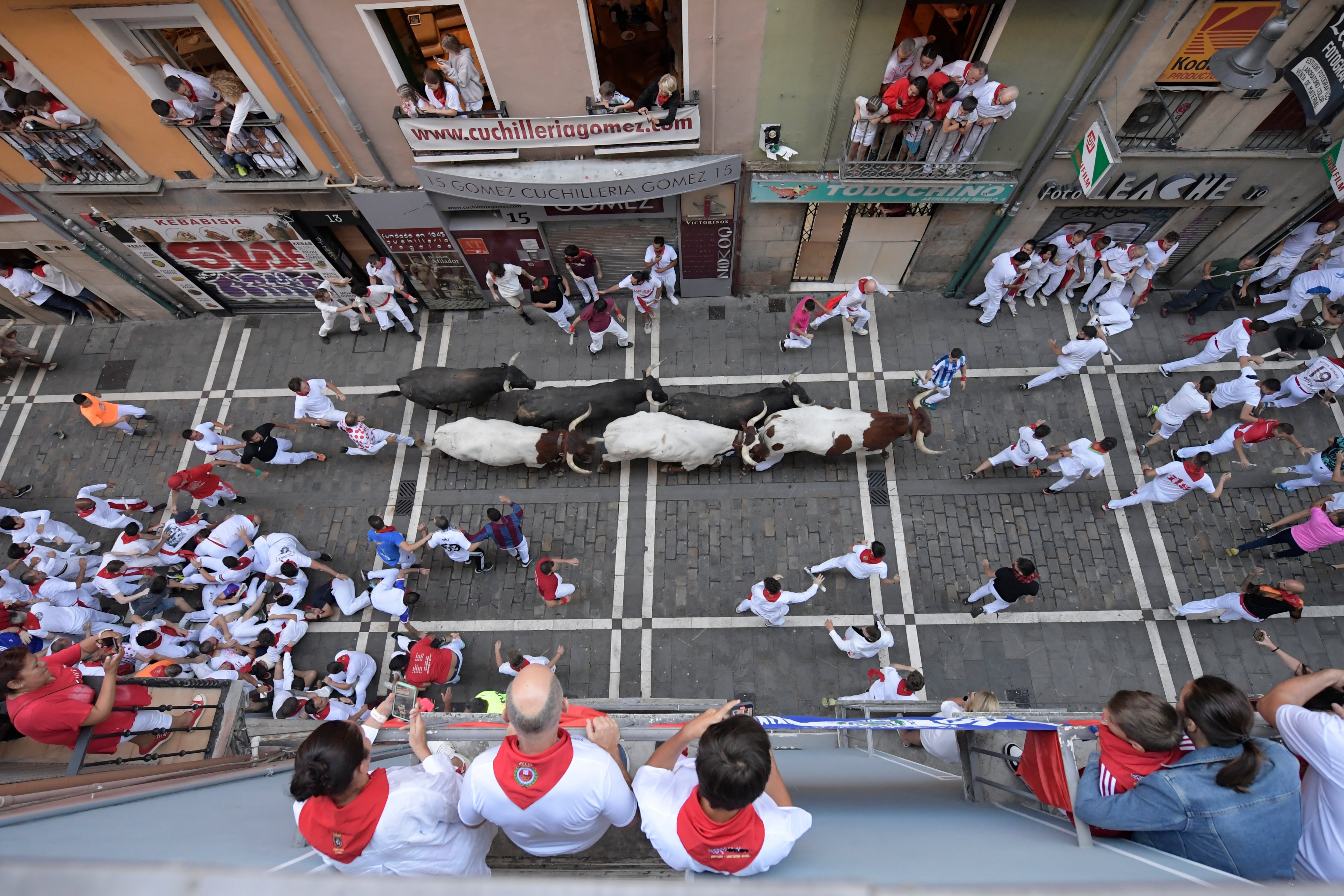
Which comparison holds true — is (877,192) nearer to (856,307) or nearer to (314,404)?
(856,307)

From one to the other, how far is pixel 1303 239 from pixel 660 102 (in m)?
12.7

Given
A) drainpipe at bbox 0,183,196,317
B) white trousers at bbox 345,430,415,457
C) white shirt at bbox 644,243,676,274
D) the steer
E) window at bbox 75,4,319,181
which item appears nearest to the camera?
window at bbox 75,4,319,181

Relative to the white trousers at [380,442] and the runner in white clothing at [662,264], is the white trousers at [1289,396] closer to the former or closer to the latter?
the runner in white clothing at [662,264]

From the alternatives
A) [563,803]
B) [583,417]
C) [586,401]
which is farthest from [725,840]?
[586,401]

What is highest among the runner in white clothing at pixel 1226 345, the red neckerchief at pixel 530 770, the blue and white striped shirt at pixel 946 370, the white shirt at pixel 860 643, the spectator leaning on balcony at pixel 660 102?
the spectator leaning on balcony at pixel 660 102

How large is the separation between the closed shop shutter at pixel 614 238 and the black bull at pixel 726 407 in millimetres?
3500

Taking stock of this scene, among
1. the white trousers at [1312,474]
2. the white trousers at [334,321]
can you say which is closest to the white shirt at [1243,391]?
the white trousers at [1312,474]

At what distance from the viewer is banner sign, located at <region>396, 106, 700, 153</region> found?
32.9 ft

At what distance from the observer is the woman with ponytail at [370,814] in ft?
12.4

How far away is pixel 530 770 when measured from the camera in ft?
12.9

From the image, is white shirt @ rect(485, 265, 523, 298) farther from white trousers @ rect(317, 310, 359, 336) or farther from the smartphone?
the smartphone

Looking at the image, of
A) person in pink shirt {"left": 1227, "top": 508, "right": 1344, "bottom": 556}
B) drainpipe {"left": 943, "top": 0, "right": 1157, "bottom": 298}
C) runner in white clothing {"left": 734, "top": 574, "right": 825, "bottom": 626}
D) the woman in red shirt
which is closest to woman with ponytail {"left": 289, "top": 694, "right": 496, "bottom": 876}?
the woman in red shirt

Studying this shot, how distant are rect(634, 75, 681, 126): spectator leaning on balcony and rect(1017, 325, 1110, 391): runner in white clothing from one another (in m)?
8.19

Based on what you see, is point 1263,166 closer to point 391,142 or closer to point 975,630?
point 975,630
